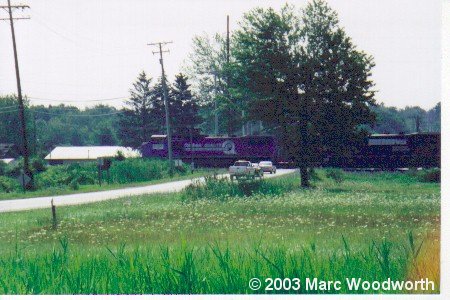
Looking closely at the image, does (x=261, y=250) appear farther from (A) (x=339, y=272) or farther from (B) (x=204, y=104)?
(B) (x=204, y=104)

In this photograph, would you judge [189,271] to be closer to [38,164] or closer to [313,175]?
[313,175]

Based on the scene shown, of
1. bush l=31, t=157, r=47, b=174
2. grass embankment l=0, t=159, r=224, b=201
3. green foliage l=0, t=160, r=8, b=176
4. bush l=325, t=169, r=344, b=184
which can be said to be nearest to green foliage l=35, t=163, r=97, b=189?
grass embankment l=0, t=159, r=224, b=201

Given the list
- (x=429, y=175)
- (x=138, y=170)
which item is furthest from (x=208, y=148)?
(x=429, y=175)

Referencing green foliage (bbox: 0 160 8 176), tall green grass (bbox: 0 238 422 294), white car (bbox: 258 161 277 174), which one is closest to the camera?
tall green grass (bbox: 0 238 422 294)

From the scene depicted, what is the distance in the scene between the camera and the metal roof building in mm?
9449

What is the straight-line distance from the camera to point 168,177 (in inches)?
563

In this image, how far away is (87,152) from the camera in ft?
31.6

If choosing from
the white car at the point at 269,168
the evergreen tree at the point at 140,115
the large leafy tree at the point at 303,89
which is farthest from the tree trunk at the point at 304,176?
the evergreen tree at the point at 140,115

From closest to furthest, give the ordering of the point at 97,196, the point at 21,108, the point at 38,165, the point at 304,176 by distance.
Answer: the point at 21,108 → the point at 38,165 → the point at 304,176 → the point at 97,196

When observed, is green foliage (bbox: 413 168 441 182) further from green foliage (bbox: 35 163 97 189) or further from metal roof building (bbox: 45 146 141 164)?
green foliage (bbox: 35 163 97 189)

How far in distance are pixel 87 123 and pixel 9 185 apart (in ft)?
24.9

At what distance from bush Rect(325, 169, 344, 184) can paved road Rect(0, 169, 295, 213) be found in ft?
5.73
